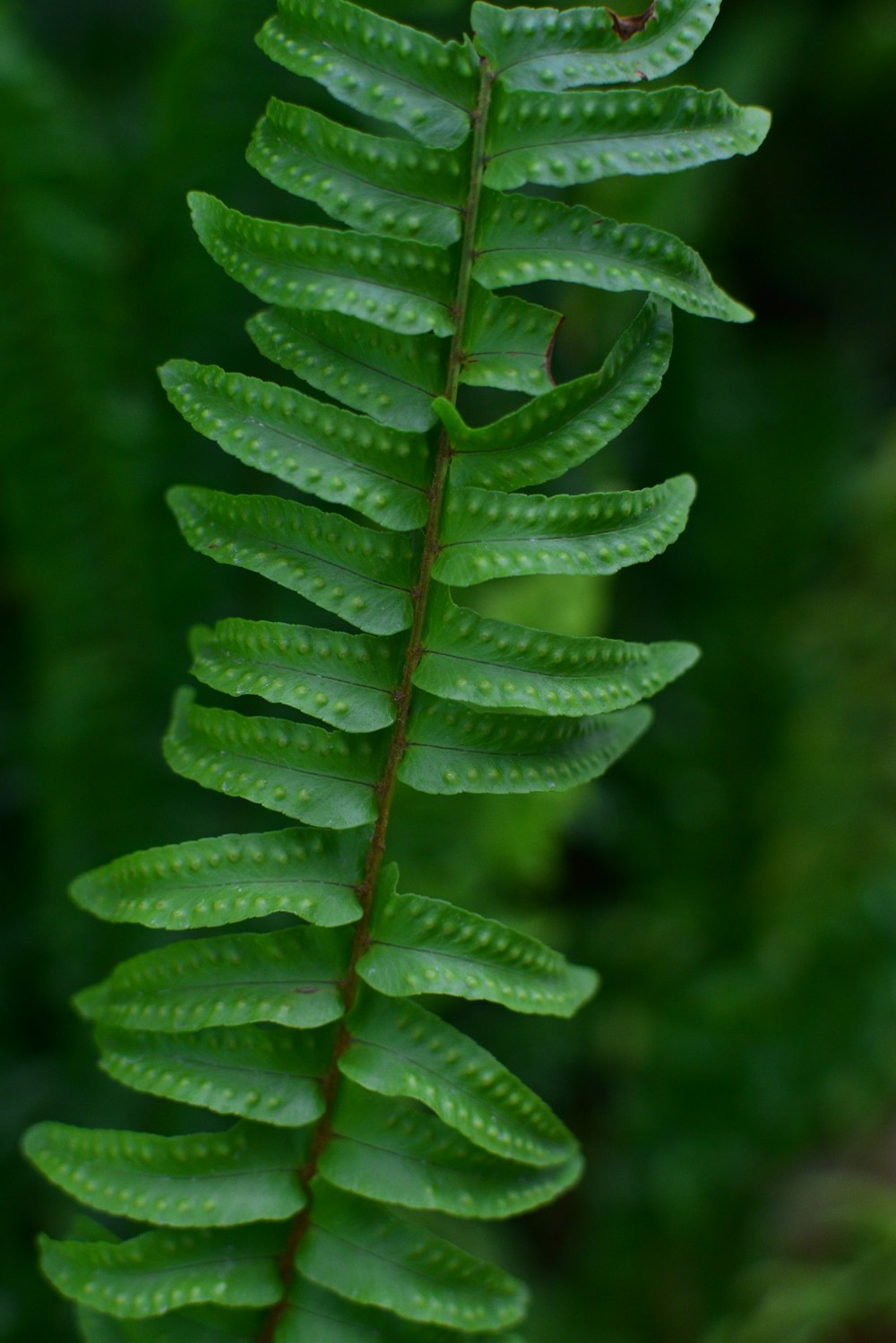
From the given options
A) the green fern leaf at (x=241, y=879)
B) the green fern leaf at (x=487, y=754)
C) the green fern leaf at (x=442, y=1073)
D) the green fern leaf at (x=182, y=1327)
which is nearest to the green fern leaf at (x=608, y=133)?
the green fern leaf at (x=487, y=754)

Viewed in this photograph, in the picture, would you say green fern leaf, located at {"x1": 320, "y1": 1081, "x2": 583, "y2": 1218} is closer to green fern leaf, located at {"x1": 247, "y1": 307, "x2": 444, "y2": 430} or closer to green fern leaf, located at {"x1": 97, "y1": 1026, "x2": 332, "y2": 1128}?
green fern leaf, located at {"x1": 97, "y1": 1026, "x2": 332, "y2": 1128}

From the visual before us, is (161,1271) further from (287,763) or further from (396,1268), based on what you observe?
(287,763)

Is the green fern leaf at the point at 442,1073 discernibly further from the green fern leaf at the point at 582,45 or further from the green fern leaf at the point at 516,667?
the green fern leaf at the point at 582,45

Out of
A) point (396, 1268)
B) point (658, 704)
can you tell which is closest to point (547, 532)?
point (396, 1268)

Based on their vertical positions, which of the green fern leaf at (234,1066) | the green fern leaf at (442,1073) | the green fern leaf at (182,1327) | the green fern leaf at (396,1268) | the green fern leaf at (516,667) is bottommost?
the green fern leaf at (182,1327)

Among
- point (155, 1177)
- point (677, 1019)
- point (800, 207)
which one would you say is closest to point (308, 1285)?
point (155, 1177)

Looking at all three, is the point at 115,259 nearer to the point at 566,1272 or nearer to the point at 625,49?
the point at 625,49
